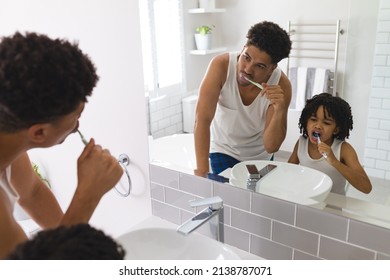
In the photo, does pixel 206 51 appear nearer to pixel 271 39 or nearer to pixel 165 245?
pixel 271 39

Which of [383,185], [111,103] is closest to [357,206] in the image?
[383,185]

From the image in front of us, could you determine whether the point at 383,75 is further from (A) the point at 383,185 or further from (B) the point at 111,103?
(B) the point at 111,103

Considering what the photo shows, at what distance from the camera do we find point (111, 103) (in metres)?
1.52

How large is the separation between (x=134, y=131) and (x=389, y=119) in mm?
896

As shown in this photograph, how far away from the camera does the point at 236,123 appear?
1248 millimetres

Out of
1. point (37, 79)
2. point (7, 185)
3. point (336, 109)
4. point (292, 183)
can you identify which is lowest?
point (292, 183)

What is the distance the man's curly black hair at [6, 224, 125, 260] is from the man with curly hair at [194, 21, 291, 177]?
77 centimetres

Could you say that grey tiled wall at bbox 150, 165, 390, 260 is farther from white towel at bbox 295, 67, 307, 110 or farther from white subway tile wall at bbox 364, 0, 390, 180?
white towel at bbox 295, 67, 307, 110

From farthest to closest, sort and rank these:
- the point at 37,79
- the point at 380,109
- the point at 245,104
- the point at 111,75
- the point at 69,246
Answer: the point at 111,75 → the point at 245,104 → the point at 380,109 → the point at 37,79 → the point at 69,246

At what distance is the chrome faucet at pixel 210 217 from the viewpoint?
3.45ft

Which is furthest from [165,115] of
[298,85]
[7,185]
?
[7,185]

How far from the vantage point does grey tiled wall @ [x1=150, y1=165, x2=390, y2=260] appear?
1.01 m

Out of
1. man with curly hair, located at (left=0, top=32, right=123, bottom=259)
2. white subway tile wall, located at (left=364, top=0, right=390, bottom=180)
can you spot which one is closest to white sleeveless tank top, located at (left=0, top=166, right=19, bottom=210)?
man with curly hair, located at (left=0, top=32, right=123, bottom=259)

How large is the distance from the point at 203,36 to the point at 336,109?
49 cm
